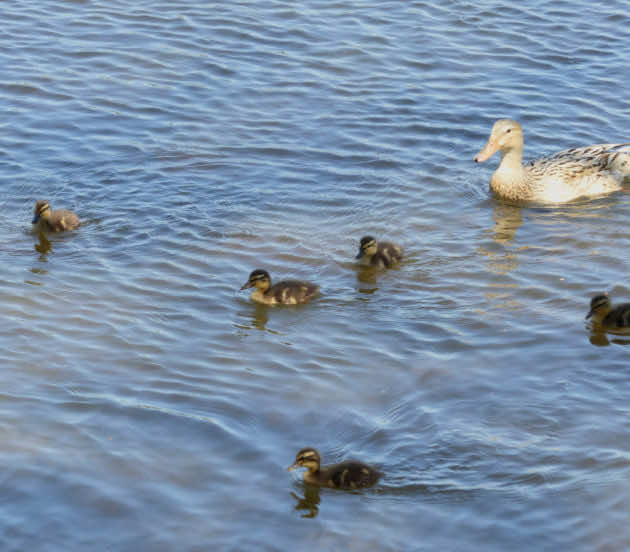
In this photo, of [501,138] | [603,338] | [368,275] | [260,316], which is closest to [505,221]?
[501,138]

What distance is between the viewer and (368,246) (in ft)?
29.3

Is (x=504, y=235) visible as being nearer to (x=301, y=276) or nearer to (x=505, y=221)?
(x=505, y=221)

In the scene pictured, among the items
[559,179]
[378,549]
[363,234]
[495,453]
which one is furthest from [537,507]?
[559,179]

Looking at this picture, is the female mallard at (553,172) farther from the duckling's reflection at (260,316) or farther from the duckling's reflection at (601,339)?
the duckling's reflection at (260,316)

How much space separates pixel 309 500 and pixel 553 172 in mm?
5599

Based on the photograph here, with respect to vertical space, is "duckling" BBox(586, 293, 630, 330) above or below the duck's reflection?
above

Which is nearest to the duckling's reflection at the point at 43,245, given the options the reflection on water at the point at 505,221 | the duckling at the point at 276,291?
the duckling at the point at 276,291

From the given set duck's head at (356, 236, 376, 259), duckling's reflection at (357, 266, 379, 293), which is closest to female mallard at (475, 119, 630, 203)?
duck's head at (356, 236, 376, 259)

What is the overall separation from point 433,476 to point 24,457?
238 cm

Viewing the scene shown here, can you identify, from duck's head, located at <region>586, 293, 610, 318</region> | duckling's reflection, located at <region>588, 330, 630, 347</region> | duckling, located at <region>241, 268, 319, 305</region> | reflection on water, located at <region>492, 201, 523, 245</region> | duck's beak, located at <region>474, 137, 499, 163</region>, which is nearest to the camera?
duckling's reflection, located at <region>588, 330, 630, 347</region>

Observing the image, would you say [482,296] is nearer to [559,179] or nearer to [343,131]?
[559,179]

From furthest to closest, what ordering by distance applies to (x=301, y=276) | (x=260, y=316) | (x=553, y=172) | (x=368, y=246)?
1. (x=553, y=172)
2. (x=301, y=276)
3. (x=368, y=246)
4. (x=260, y=316)

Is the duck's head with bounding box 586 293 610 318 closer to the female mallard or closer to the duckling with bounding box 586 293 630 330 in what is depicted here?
the duckling with bounding box 586 293 630 330

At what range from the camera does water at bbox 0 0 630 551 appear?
6.09 meters
